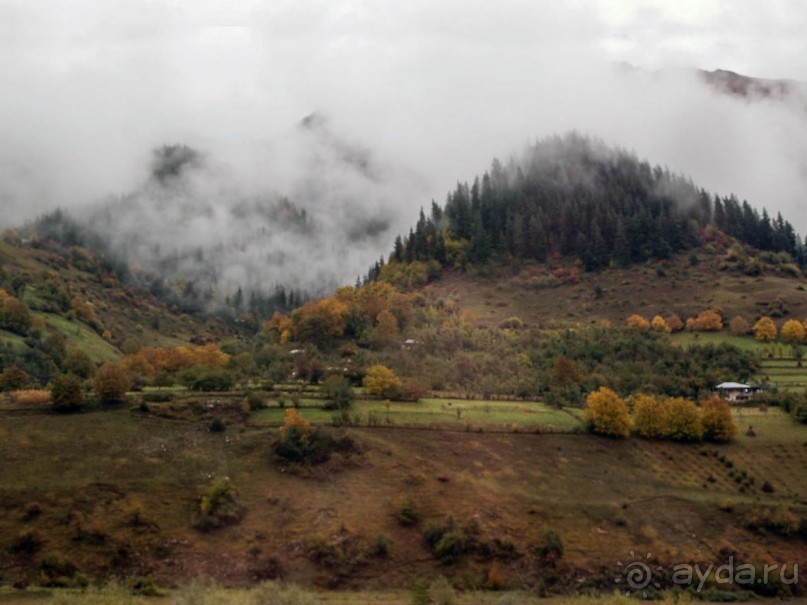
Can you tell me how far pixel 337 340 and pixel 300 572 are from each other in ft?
228

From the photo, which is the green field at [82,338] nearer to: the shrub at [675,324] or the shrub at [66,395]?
the shrub at [66,395]

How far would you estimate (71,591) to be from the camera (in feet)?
224

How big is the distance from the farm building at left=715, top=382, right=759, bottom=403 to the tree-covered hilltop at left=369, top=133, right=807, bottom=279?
62.2 metres

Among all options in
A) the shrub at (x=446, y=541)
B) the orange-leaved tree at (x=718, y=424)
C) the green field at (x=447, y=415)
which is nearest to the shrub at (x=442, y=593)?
the shrub at (x=446, y=541)

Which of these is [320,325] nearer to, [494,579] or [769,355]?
[494,579]

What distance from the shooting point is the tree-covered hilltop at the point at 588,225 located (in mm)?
Result: 178375

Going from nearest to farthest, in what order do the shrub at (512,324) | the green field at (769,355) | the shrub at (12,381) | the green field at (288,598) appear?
the green field at (288,598)
the shrub at (12,381)
the green field at (769,355)
the shrub at (512,324)

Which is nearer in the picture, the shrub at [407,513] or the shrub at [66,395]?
the shrub at [407,513]

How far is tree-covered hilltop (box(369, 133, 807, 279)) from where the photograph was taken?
178375mm

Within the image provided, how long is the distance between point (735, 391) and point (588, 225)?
76.3 metres

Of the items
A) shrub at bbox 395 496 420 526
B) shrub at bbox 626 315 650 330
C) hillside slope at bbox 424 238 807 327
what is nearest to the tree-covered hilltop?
hillside slope at bbox 424 238 807 327

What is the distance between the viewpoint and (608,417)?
10100cm

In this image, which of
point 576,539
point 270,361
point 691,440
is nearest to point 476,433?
point 576,539

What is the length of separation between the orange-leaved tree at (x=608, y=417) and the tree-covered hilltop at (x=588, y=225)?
253 feet
